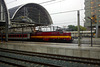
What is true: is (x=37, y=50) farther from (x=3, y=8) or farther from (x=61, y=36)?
(x=3, y=8)

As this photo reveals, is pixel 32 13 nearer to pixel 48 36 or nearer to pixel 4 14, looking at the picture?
pixel 4 14

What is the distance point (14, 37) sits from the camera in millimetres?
32000

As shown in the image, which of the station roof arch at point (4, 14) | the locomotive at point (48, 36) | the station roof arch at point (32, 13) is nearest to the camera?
the locomotive at point (48, 36)

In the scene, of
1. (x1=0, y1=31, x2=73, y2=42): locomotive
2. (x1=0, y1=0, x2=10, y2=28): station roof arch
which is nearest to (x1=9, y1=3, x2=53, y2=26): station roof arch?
(x1=0, y1=31, x2=73, y2=42): locomotive

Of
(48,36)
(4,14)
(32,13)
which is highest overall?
(32,13)

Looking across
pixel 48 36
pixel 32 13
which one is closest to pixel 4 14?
pixel 48 36

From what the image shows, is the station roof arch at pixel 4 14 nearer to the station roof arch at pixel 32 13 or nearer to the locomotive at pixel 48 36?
the locomotive at pixel 48 36

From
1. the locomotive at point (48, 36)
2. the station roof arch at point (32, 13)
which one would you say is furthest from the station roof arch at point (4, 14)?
the station roof arch at point (32, 13)

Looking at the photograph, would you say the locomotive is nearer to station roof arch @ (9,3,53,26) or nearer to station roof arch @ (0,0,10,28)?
station roof arch @ (0,0,10,28)

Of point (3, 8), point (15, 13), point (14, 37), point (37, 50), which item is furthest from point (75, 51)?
point (15, 13)

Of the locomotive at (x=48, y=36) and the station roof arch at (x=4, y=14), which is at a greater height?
the station roof arch at (x=4, y=14)

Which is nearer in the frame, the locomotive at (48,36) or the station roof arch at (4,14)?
the locomotive at (48,36)

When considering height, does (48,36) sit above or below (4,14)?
below

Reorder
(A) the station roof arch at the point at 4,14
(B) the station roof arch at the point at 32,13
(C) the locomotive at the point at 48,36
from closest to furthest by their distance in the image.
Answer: (C) the locomotive at the point at 48,36 → (A) the station roof arch at the point at 4,14 → (B) the station roof arch at the point at 32,13
